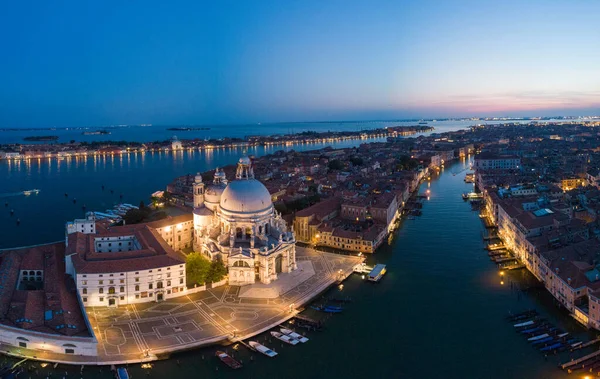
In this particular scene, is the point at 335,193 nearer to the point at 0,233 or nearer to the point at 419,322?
the point at 419,322

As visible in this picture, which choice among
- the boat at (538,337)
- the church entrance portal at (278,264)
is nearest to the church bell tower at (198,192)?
the church entrance portal at (278,264)

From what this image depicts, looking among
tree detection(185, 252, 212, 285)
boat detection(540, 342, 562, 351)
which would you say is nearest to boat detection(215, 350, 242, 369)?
tree detection(185, 252, 212, 285)

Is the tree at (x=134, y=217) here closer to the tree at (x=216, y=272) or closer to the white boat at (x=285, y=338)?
the tree at (x=216, y=272)

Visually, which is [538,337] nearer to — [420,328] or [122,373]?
[420,328]

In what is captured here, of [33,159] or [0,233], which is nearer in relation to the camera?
[0,233]

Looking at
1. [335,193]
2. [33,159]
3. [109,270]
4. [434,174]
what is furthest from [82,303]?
[33,159]

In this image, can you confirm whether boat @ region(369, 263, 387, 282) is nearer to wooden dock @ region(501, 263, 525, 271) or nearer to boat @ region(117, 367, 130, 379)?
wooden dock @ region(501, 263, 525, 271)
